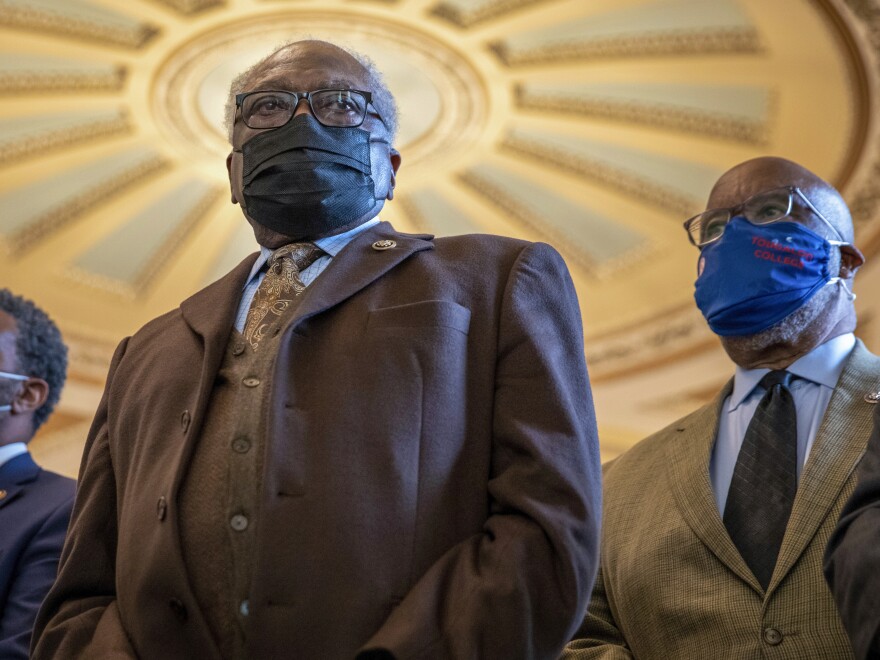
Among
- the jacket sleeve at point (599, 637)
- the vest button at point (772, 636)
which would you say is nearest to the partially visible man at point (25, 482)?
the jacket sleeve at point (599, 637)

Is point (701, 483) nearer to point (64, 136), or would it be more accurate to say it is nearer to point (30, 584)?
point (30, 584)

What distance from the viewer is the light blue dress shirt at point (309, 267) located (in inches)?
83.8

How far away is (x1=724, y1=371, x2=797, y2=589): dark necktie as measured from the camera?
252 cm

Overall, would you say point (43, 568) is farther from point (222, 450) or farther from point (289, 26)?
point (289, 26)

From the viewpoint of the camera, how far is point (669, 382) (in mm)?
10891

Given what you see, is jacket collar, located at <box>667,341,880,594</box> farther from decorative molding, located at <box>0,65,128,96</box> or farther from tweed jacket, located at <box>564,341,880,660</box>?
decorative molding, located at <box>0,65,128,96</box>

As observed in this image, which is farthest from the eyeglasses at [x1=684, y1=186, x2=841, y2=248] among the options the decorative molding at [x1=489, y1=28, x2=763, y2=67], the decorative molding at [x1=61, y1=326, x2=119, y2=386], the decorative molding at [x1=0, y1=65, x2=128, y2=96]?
the decorative molding at [x1=61, y1=326, x2=119, y2=386]

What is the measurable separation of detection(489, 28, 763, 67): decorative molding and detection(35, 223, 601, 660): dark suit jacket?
6.39 metres

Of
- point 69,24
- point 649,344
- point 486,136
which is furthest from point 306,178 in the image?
point 649,344

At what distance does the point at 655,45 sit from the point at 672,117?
2.76 feet

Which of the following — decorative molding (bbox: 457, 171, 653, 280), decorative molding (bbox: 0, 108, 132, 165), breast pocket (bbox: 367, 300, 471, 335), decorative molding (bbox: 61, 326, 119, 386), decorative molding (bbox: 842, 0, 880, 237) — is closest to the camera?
breast pocket (bbox: 367, 300, 471, 335)

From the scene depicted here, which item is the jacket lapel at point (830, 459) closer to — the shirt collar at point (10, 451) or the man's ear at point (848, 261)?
the man's ear at point (848, 261)

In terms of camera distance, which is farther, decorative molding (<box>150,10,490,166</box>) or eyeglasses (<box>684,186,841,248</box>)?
decorative molding (<box>150,10,490,166</box>)

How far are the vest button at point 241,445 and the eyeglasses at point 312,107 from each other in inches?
27.5
